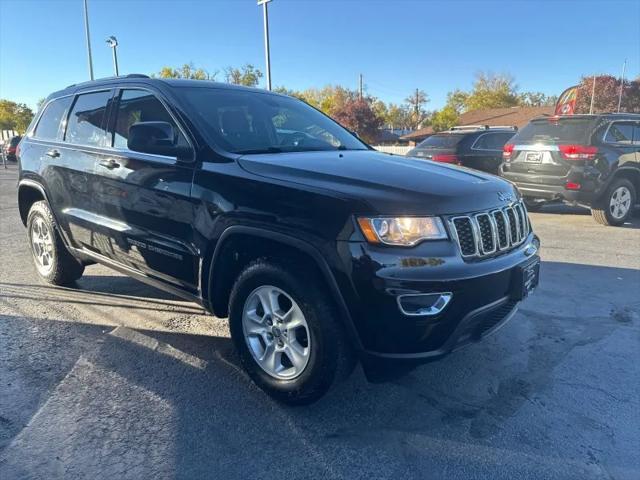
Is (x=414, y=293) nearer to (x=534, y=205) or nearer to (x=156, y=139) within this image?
(x=156, y=139)

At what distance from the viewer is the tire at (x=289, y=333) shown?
259 cm

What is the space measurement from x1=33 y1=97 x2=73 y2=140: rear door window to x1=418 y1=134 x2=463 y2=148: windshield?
26.8 feet

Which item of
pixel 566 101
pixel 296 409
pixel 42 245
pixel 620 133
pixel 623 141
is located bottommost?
pixel 296 409

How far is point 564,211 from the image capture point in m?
10.3

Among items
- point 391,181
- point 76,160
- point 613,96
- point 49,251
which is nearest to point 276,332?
point 391,181

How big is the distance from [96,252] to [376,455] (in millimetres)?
2910

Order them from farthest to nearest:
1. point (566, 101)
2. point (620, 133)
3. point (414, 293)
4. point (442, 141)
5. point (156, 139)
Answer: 1. point (566, 101)
2. point (442, 141)
3. point (620, 133)
4. point (156, 139)
5. point (414, 293)

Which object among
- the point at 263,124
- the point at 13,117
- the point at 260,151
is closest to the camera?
the point at 260,151

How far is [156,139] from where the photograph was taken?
3.17m

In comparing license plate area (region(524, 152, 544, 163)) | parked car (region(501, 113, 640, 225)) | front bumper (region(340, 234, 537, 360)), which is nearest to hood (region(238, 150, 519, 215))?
front bumper (region(340, 234, 537, 360))

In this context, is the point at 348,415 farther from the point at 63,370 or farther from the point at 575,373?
the point at 63,370

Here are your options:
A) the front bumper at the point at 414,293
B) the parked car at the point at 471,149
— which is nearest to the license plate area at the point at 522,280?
the front bumper at the point at 414,293

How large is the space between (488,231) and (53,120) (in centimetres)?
420

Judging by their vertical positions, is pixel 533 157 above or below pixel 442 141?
below
